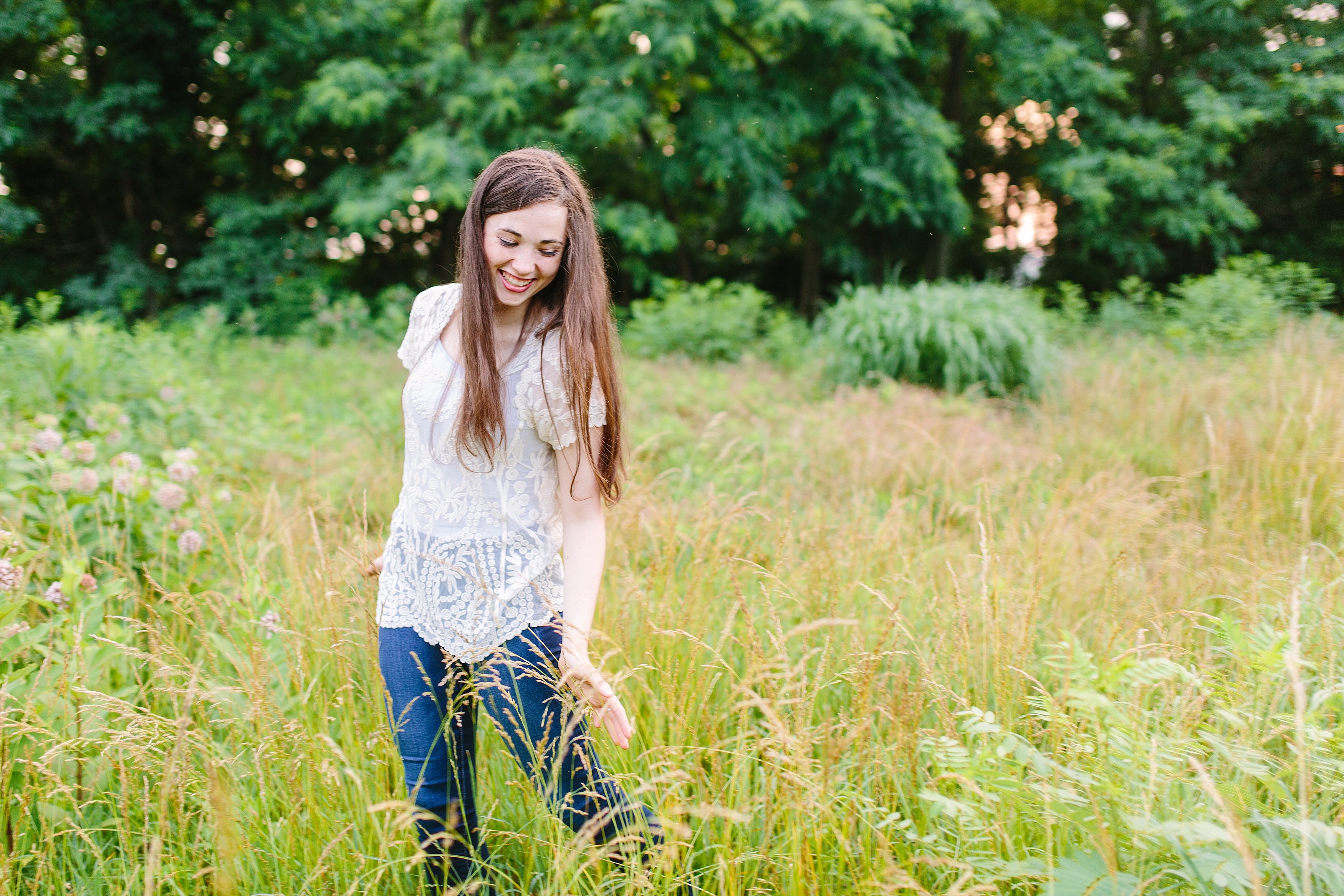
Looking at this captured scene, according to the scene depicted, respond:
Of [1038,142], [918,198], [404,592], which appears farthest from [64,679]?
[1038,142]

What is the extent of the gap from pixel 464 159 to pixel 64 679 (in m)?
9.04

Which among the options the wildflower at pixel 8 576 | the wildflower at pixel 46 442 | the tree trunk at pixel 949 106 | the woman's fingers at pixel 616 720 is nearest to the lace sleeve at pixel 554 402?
the woman's fingers at pixel 616 720

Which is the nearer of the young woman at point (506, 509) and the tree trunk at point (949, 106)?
the young woman at point (506, 509)

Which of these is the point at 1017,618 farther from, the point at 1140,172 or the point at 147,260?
the point at 147,260

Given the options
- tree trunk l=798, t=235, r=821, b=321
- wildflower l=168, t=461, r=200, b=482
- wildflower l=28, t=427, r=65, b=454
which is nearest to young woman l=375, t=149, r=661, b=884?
wildflower l=168, t=461, r=200, b=482

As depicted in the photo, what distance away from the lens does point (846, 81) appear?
994 cm

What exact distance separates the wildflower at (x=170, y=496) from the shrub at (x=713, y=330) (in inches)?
219

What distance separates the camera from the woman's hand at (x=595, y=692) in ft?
4.56

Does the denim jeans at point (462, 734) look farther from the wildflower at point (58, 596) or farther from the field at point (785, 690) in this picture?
the wildflower at point (58, 596)

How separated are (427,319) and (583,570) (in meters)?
0.63

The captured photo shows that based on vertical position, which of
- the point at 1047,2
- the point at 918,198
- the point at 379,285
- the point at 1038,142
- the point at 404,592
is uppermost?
the point at 1047,2

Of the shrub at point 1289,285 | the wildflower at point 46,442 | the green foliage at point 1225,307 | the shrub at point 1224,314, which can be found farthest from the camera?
the shrub at point 1289,285

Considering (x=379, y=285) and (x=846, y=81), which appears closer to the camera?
(x=846, y=81)

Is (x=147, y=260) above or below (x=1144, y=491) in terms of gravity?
above
